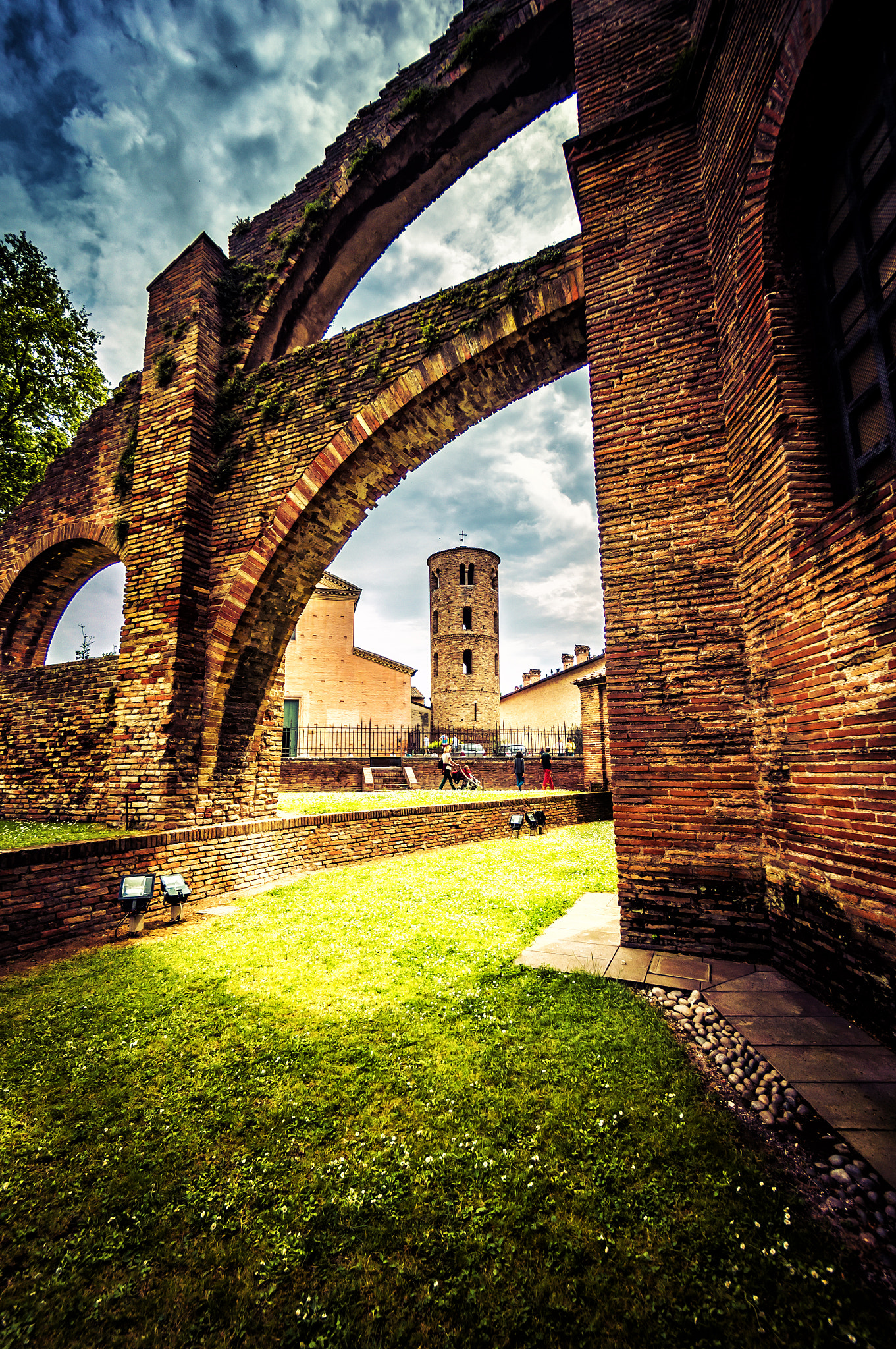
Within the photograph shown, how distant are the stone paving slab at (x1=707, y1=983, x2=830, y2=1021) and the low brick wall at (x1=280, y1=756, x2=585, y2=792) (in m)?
13.4

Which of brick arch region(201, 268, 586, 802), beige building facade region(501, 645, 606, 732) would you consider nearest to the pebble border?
brick arch region(201, 268, 586, 802)

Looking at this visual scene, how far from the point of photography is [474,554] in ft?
102

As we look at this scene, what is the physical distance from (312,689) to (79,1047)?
2024 centimetres

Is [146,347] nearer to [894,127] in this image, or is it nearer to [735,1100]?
[894,127]

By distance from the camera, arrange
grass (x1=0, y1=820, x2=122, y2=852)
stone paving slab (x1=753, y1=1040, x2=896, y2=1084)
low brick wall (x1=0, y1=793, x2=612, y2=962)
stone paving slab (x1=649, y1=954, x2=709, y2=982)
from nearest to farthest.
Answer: stone paving slab (x1=753, y1=1040, x2=896, y2=1084)
stone paving slab (x1=649, y1=954, x2=709, y2=982)
low brick wall (x1=0, y1=793, x2=612, y2=962)
grass (x1=0, y1=820, x2=122, y2=852)

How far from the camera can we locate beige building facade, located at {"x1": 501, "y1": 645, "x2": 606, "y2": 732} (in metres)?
29.3

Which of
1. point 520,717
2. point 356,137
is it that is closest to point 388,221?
point 356,137

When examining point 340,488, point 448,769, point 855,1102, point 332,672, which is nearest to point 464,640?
point 332,672

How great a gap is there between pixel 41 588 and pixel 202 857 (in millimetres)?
7964

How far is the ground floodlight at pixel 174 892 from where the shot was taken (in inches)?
187

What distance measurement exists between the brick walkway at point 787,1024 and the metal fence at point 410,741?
48.4 feet

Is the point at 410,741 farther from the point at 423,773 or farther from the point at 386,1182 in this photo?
the point at 386,1182

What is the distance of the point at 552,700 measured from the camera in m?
31.4

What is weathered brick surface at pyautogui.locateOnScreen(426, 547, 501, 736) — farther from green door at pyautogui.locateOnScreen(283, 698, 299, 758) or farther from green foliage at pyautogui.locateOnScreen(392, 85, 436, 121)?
green foliage at pyautogui.locateOnScreen(392, 85, 436, 121)
